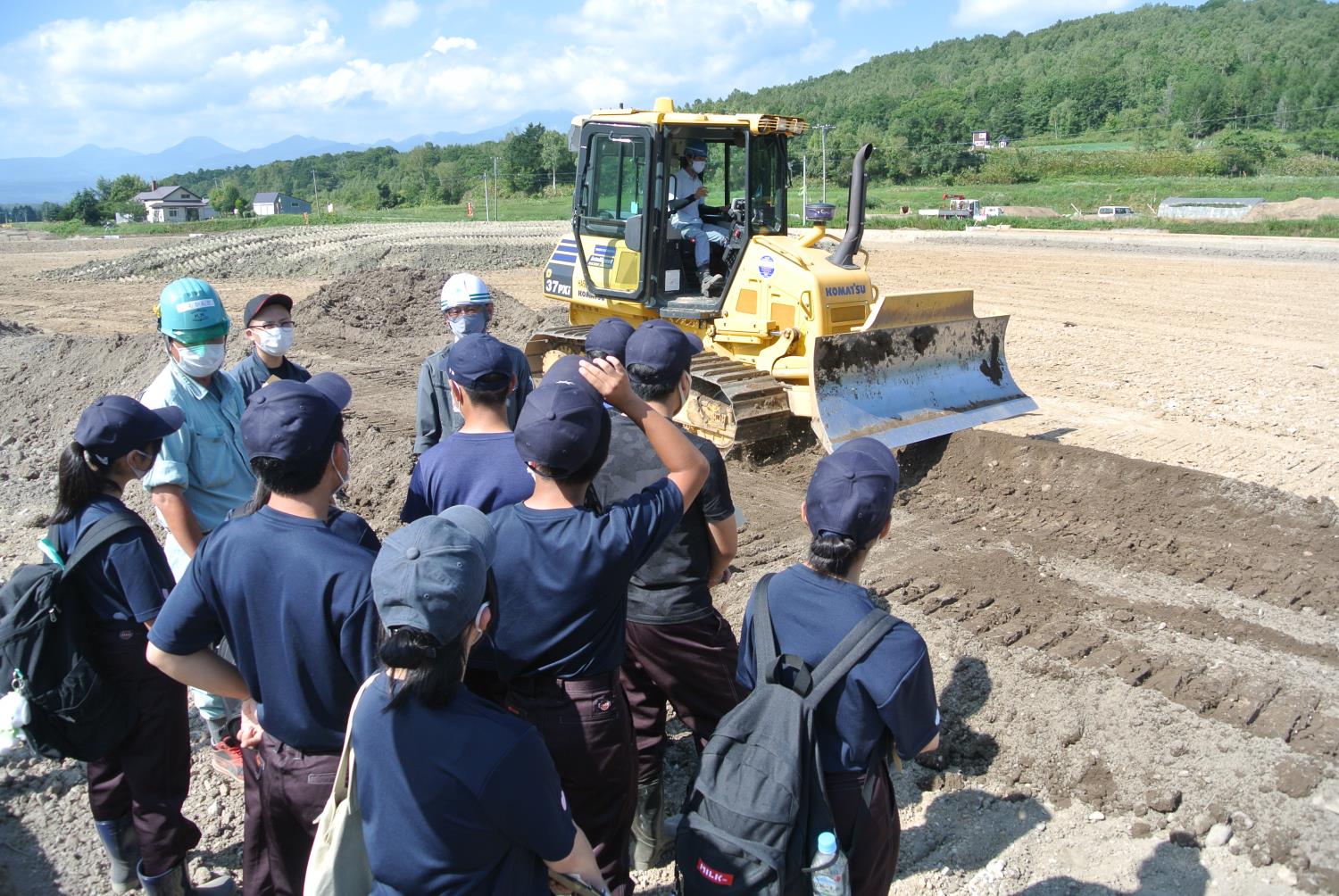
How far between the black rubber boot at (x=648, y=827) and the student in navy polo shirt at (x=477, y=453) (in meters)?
1.37

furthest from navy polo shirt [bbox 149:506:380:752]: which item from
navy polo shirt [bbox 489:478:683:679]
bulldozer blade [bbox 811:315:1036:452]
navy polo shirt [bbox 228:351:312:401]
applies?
bulldozer blade [bbox 811:315:1036:452]

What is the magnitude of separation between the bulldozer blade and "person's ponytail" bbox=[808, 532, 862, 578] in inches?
194

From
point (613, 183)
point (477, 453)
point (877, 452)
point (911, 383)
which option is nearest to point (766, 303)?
point (911, 383)

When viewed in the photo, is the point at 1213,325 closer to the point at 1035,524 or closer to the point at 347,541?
the point at 1035,524

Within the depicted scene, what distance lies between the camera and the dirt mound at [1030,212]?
48787 millimetres

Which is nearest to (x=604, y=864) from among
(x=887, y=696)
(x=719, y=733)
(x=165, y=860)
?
(x=719, y=733)

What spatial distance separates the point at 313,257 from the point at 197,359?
24.9 m

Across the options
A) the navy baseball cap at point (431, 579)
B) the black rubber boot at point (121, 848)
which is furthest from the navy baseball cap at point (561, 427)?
the black rubber boot at point (121, 848)

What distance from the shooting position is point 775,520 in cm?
732

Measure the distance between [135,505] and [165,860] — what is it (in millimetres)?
5453

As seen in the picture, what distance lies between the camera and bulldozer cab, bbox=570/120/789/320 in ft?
28.9

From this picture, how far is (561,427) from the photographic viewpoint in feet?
8.93

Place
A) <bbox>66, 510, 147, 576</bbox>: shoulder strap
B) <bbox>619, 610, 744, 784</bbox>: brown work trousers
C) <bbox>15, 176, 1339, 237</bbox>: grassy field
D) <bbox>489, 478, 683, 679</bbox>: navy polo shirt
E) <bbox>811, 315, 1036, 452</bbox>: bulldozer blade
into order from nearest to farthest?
<bbox>489, 478, 683, 679</bbox>: navy polo shirt, <bbox>66, 510, 147, 576</bbox>: shoulder strap, <bbox>619, 610, 744, 784</bbox>: brown work trousers, <bbox>811, 315, 1036, 452</bbox>: bulldozer blade, <bbox>15, 176, 1339, 237</bbox>: grassy field

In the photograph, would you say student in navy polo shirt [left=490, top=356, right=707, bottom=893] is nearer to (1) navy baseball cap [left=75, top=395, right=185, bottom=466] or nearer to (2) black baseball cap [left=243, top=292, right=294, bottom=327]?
(1) navy baseball cap [left=75, top=395, right=185, bottom=466]
